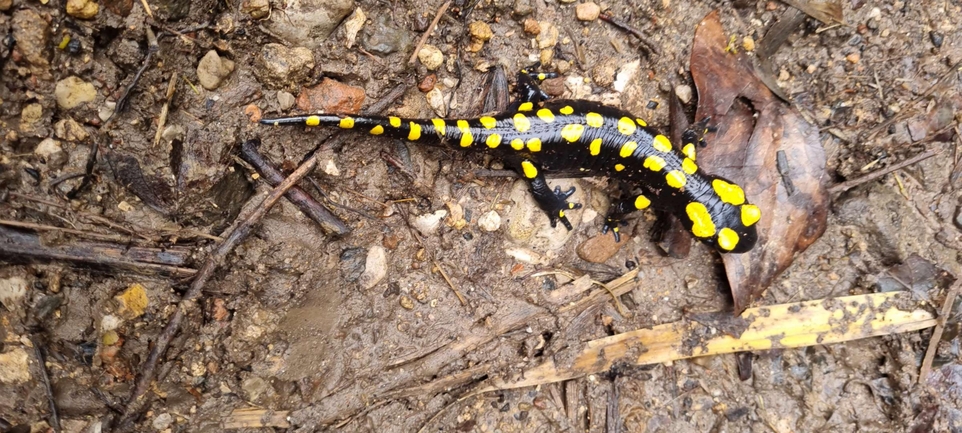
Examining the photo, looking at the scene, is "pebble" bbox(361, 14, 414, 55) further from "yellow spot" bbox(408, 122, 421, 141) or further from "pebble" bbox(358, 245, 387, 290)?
"pebble" bbox(358, 245, 387, 290)

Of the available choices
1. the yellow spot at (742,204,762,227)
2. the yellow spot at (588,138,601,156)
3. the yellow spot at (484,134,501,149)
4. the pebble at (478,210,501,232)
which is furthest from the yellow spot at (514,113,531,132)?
the yellow spot at (742,204,762,227)

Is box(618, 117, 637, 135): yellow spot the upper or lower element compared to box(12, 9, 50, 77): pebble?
lower

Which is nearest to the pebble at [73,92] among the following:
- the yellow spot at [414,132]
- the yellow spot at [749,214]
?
the yellow spot at [414,132]

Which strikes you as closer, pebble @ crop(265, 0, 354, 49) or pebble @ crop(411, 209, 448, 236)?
pebble @ crop(265, 0, 354, 49)

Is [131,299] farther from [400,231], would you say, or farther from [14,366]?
[400,231]

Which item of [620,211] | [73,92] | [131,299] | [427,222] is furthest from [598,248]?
[73,92]
